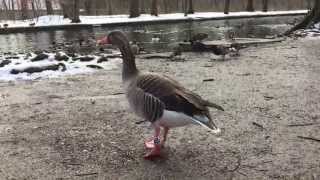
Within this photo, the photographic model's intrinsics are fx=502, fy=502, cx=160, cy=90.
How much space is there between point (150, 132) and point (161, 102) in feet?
5.10

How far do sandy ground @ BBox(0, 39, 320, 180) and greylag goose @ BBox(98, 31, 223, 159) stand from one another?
18.6 inches

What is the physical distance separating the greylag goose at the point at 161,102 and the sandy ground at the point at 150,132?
0.47 metres

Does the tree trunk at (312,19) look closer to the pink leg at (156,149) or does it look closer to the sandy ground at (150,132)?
the sandy ground at (150,132)

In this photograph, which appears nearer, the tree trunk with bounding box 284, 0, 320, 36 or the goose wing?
the goose wing

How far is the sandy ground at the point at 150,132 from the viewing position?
5.41 metres

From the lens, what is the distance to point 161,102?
5.29 meters

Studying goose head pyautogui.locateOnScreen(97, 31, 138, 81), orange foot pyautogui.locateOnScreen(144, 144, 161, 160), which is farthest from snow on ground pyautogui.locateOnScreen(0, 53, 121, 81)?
orange foot pyautogui.locateOnScreen(144, 144, 161, 160)

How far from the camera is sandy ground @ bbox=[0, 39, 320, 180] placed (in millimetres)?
5410

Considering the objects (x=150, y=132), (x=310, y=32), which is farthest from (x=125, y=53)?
(x=310, y=32)

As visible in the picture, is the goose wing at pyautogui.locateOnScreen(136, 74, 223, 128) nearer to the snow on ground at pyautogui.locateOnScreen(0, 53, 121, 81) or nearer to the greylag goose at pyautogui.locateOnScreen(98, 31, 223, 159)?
the greylag goose at pyautogui.locateOnScreen(98, 31, 223, 159)

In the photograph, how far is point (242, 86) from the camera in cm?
974

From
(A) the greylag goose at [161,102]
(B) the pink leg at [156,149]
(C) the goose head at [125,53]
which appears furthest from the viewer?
(C) the goose head at [125,53]

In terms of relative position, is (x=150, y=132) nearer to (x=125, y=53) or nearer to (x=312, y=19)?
(x=125, y=53)

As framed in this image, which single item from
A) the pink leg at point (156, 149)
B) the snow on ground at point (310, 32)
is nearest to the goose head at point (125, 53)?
the pink leg at point (156, 149)
